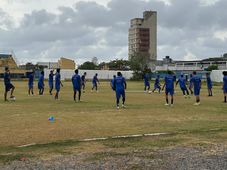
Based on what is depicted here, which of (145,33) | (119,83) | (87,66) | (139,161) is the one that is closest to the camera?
(139,161)

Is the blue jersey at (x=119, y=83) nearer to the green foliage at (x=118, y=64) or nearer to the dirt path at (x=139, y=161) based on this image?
the dirt path at (x=139, y=161)

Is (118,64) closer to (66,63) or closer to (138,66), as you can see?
(66,63)

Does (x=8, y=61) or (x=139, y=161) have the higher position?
(x=8, y=61)

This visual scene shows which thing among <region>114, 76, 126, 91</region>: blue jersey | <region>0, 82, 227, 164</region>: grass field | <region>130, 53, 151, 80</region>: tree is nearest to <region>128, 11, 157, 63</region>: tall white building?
<region>130, 53, 151, 80</region>: tree

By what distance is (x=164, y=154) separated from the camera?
7.79 meters

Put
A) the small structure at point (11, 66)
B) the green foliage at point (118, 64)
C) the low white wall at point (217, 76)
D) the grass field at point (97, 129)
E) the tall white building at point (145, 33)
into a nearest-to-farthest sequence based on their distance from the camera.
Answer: the grass field at point (97, 129), the low white wall at point (217, 76), the small structure at point (11, 66), the green foliage at point (118, 64), the tall white building at point (145, 33)

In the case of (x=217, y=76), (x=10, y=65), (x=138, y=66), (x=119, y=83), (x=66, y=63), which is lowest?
(x=119, y=83)

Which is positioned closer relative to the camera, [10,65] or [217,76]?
[217,76]

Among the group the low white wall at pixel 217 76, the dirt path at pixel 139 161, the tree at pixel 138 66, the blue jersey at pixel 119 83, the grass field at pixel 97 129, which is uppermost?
the tree at pixel 138 66

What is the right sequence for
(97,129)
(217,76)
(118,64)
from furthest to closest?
(118,64) → (217,76) → (97,129)

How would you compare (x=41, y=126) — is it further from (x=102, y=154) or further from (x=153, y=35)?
(x=153, y=35)

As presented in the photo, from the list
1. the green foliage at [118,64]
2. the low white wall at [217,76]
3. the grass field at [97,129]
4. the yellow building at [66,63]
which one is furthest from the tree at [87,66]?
the grass field at [97,129]

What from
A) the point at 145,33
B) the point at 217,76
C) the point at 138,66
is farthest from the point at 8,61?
the point at 145,33

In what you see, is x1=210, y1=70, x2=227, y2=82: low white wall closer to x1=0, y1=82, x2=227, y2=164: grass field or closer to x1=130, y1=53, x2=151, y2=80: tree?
x1=130, y1=53, x2=151, y2=80: tree
